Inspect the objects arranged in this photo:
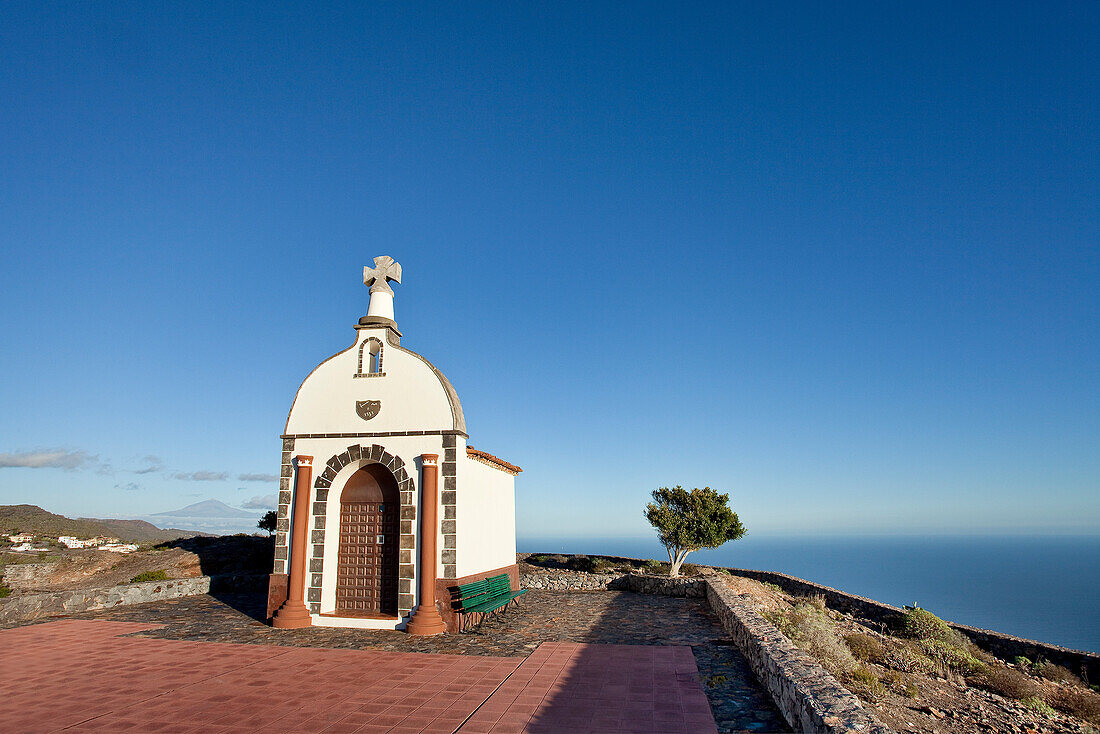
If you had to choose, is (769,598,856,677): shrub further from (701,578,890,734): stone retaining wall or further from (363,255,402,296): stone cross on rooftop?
(363,255,402,296): stone cross on rooftop

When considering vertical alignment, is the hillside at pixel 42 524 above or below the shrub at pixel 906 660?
above

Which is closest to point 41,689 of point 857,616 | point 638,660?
point 638,660

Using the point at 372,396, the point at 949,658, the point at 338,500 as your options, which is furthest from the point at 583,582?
the point at 372,396

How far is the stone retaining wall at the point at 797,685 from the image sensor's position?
4828 millimetres

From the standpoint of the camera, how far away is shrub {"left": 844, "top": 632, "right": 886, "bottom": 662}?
36.6ft

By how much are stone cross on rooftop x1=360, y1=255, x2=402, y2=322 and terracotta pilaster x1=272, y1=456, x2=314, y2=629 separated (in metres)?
3.61

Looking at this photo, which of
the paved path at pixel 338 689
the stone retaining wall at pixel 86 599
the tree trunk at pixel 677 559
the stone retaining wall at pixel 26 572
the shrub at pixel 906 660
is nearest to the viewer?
the paved path at pixel 338 689

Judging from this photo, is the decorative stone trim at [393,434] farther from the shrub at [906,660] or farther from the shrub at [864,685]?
the shrub at [906,660]

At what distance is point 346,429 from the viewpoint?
41.9ft

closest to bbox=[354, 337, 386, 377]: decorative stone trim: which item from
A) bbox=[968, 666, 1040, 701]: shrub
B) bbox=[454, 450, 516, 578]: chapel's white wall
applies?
bbox=[454, 450, 516, 578]: chapel's white wall

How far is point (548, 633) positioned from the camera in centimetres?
1120

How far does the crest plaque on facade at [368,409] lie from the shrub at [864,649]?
10571mm

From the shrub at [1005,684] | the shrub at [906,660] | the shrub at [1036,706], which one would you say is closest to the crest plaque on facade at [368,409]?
the shrub at [906,660]

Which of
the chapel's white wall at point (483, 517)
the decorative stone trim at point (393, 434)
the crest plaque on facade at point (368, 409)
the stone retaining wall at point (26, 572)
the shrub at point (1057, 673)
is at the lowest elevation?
the shrub at point (1057, 673)
